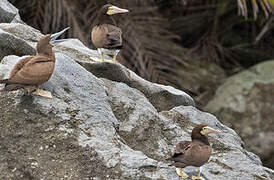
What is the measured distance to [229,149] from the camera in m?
4.40

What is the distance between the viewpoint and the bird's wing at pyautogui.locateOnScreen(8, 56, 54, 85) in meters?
3.65

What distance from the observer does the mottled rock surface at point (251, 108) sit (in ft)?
25.8

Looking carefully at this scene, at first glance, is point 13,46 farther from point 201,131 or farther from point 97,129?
point 201,131

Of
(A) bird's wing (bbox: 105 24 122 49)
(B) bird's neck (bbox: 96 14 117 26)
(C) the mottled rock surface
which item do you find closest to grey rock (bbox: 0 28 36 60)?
(A) bird's wing (bbox: 105 24 122 49)

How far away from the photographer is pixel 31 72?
371 cm

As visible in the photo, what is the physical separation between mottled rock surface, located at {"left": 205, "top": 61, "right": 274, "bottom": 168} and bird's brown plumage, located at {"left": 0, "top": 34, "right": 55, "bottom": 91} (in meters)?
4.44

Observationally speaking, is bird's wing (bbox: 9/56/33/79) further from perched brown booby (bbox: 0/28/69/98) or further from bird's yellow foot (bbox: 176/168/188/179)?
bird's yellow foot (bbox: 176/168/188/179)

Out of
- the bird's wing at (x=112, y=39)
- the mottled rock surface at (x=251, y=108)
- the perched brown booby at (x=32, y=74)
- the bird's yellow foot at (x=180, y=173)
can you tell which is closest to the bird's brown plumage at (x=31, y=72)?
the perched brown booby at (x=32, y=74)

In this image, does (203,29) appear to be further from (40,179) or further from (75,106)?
(40,179)

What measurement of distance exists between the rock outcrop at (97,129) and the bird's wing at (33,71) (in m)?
0.16

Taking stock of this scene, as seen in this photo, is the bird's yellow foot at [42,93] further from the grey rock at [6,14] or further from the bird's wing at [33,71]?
the grey rock at [6,14]

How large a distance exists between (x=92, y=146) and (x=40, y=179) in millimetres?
406

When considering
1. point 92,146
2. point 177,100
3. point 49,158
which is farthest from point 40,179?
point 177,100

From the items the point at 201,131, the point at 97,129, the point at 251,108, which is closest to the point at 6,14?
the point at 97,129
